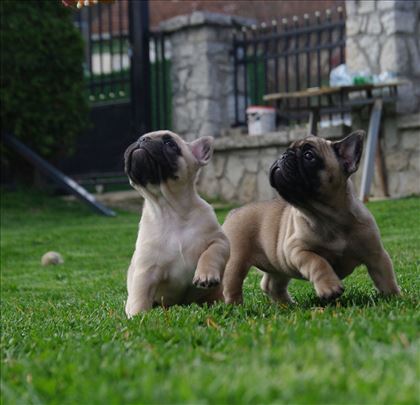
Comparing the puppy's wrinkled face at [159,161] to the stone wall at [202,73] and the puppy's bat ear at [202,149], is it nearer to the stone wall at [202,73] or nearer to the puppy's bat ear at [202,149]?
the puppy's bat ear at [202,149]

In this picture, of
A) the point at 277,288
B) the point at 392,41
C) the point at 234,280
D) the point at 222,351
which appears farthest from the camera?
the point at 392,41

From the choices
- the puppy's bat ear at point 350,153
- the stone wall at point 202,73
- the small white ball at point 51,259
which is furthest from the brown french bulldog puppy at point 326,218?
the stone wall at point 202,73

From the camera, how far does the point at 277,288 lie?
16.9 ft

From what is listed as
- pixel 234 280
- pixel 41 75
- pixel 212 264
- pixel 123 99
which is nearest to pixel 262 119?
pixel 123 99

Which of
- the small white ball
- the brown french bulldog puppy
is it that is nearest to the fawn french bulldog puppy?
the brown french bulldog puppy

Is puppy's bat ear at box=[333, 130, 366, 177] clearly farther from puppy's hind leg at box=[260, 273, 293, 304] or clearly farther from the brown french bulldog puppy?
puppy's hind leg at box=[260, 273, 293, 304]

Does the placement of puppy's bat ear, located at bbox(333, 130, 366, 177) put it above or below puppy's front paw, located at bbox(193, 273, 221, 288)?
above

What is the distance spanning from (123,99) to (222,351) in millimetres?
12343

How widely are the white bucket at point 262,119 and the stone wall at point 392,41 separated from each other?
160cm

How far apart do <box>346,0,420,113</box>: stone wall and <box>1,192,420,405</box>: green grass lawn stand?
557 centimetres

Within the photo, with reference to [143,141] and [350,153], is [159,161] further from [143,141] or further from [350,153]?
[350,153]

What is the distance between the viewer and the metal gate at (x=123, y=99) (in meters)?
14.5

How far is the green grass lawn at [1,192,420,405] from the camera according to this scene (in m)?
2.19

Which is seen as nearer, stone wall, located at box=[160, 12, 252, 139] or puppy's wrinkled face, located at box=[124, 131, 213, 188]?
puppy's wrinkled face, located at box=[124, 131, 213, 188]
